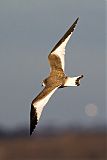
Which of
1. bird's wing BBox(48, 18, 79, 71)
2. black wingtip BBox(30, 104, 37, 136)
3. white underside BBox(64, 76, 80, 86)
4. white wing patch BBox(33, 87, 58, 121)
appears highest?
bird's wing BBox(48, 18, 79, 71)

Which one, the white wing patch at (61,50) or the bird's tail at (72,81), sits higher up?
the white wing patch at (61,50)

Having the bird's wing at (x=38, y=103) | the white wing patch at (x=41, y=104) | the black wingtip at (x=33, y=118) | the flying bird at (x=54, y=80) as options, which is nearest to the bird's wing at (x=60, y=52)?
the flying bird at (x=54, y=80)

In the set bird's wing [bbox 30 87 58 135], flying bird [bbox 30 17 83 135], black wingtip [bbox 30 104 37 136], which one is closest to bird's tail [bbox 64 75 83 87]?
flying bird [bbox 30 17 83 135]

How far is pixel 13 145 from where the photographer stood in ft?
187

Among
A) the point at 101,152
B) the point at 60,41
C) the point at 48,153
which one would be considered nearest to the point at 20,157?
the point at 48,153

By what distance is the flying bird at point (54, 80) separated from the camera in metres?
10.1

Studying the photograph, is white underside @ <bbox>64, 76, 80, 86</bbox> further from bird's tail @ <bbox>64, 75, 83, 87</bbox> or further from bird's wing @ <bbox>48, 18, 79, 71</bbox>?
bird's wing @ <bbox>48, 18, 79, 71</bbox>

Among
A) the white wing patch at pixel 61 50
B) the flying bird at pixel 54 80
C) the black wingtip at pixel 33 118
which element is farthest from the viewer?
the white wing patch at pixel 61 50

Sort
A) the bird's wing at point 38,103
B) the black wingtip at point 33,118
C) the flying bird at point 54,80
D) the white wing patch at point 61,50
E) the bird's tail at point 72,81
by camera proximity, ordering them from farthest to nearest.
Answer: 1. the white wing patch at point 61,50
2. the bird's tail at point 72,81
3. the flying bird at point 54,80
4. the bird's wing at point 38,103
5. the black wingtip at point 33,118

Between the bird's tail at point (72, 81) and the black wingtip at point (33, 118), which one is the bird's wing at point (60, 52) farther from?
the black wingtip at point (33, 118)

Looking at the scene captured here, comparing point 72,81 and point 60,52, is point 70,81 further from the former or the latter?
point 60,52

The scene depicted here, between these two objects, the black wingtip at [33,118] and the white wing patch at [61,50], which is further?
the white wing patch at [61,50]

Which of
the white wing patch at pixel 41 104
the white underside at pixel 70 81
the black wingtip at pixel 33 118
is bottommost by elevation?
the black wingtip at pixel 33 118

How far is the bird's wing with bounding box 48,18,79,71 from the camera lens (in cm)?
1127
